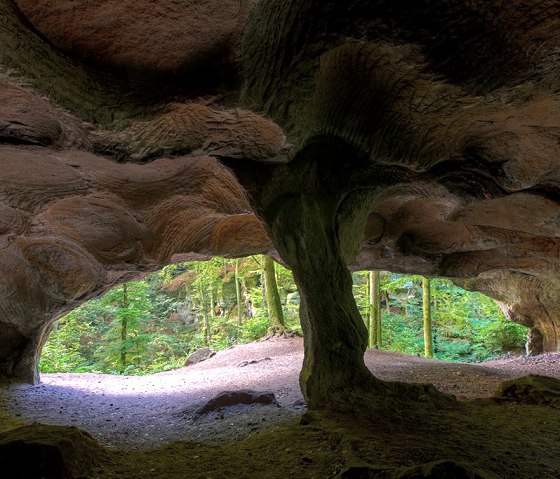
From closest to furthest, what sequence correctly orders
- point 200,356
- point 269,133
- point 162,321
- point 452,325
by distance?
point 269,133, point 200,356, point 452,325, point 162,321

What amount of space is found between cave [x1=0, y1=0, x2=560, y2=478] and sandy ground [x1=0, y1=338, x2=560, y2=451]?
40.9 inches

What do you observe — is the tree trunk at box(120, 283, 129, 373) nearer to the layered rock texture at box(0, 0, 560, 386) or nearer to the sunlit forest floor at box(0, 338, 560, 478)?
the layered rock texture at box(0, 0, 560, 386)

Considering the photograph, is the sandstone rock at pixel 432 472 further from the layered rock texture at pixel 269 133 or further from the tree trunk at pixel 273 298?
the tree trunk at pixel 273 298

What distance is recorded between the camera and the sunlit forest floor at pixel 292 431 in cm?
260

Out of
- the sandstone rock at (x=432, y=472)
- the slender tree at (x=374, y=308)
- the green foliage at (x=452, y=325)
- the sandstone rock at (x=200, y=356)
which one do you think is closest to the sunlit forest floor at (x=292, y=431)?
the sandstone rock at (x=432, y=472)

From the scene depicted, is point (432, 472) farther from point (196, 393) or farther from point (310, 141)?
point (196, 393)

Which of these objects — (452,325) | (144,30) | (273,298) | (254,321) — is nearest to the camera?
(144,30)

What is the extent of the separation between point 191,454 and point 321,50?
2.92m

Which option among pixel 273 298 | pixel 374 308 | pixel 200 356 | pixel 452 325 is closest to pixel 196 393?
pixel 200 356

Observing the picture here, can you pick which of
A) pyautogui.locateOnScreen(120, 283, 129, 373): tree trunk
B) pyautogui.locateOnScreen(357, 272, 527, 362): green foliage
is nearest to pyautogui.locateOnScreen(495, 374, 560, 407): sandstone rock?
pyautogui.locateOnScreen(357, 272, 527, 362): green foliage

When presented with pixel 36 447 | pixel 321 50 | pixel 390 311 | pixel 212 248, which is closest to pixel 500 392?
pixel 321 50

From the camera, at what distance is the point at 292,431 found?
3.24m

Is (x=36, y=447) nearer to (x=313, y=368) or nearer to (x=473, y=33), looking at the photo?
(x=313, y=368)

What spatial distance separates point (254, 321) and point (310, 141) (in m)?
10.9
